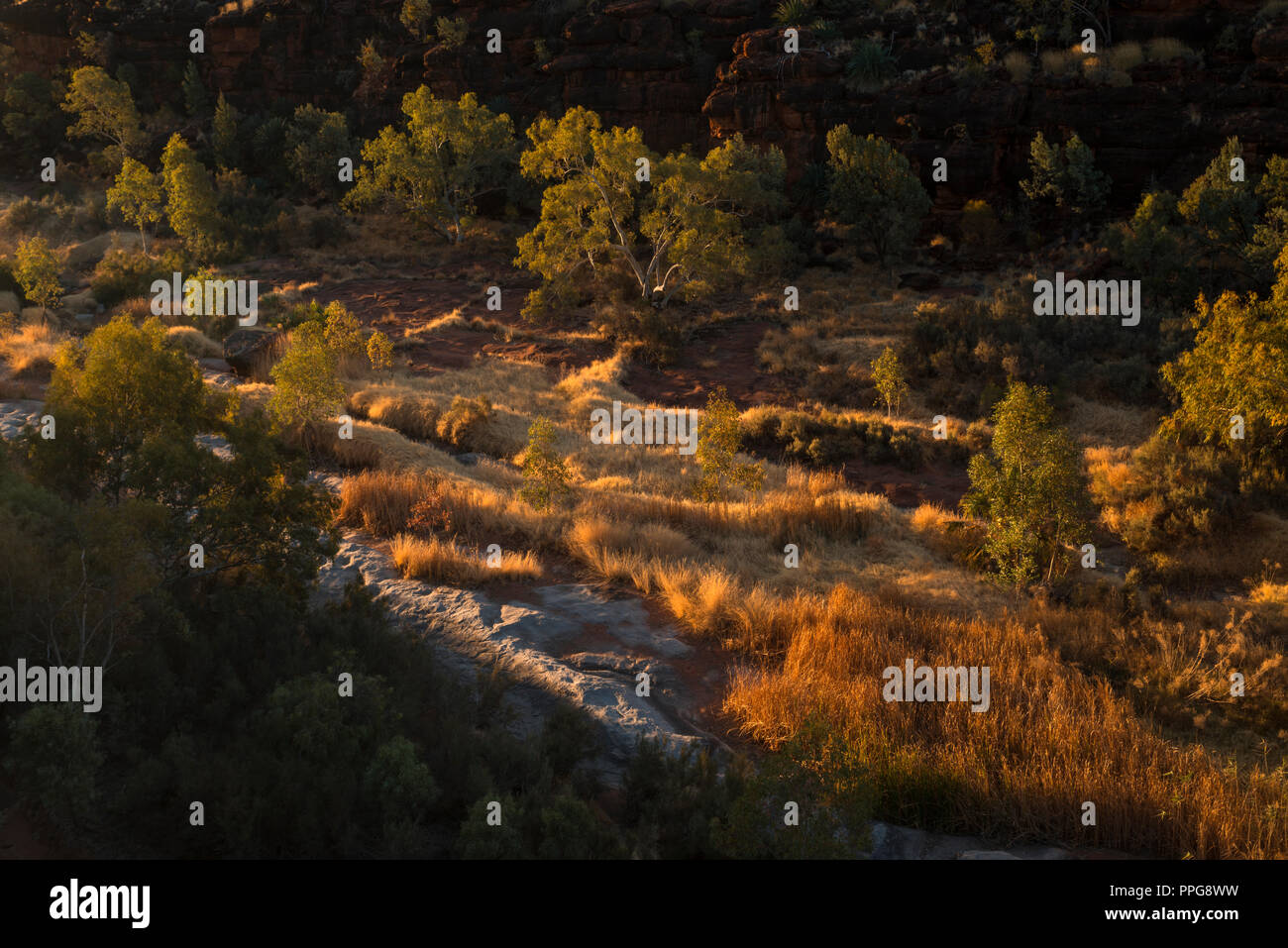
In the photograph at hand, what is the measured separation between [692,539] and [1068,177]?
28936mm

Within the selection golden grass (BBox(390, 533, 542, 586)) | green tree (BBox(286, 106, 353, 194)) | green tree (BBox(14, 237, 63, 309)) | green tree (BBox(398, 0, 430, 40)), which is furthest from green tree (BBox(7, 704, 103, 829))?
green tree (BBox(398, 0, 430, 40))

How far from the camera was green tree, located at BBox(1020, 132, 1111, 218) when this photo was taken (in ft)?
104

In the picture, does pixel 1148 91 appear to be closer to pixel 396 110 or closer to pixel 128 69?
pixel 396 110

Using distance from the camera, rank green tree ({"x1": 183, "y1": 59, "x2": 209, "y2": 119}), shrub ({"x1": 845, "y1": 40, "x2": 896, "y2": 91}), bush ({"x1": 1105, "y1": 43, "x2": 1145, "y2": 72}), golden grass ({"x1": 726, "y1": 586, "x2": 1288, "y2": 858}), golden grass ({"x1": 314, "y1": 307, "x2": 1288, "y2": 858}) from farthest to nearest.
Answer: green tree ({"x1": 183, "y1": 59, "x2": 209, "y2": 119})
shrub ({"x1": 845, "y1": 40, "x2": 896, "y2": 91})
bush ({"x1": 1105, "y1": 43, "x2": 1145, "y2": 72})
golden grass ({"x1": 314, "y1": 307, "x2": 1288, "y2": 858})
golden grass ({"x1": 726, "y1": 586, "x2": 1288, "y2": 858})

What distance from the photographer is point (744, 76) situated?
38.5m

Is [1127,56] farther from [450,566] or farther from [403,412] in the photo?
[450,566]

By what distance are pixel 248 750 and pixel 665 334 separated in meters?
21.0

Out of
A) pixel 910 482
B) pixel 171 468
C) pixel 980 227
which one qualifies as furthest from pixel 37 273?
pixel 980 227

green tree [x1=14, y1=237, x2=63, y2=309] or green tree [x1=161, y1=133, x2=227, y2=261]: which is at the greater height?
green tree [x1=161, y1=133, x2=227, y2=261]

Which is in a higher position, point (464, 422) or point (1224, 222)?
point (1224, 222)

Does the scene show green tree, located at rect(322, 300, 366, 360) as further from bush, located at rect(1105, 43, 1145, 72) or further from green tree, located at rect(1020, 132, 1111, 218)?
bush, located at rect(1105, 43, 1145, 72)

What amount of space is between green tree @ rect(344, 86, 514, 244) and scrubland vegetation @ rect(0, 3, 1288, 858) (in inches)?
332

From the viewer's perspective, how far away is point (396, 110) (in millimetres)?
48062
